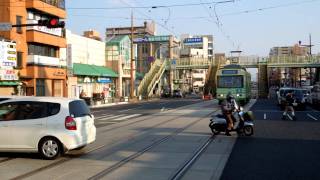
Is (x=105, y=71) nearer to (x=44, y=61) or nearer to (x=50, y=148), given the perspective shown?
(x=44, y=61)

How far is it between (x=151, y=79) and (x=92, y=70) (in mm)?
21909

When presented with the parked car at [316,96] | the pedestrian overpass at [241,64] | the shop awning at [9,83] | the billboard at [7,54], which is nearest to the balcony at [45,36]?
the shop awning at [9,83]

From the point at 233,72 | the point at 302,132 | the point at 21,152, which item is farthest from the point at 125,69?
the point at 21,152

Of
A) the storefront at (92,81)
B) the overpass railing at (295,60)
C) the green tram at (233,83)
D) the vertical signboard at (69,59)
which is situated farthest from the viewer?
the overpass railing at (295,60)

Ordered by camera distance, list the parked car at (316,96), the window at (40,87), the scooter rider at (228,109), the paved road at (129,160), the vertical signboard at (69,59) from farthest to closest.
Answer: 1. the vertical signboard at (69,59)
2. the window at (40,87)
3. the parked car at (316,96)
4. the scooter rider at (228,109)
5. the paved road at (129,160)

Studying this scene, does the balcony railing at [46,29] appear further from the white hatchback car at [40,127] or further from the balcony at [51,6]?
the white hatchback car at [40,127]

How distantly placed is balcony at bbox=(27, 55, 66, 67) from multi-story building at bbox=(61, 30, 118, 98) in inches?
55.7

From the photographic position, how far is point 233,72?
4219 cm

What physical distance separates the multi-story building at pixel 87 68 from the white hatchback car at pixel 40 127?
42.8 meters

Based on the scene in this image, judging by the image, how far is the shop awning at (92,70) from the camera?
192ft

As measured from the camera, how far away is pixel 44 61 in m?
50.1

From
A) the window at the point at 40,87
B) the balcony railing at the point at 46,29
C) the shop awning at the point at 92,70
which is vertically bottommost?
the window at the point at 40,87

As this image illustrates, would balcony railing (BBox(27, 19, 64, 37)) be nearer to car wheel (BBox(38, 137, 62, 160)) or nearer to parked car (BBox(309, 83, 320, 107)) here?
parked car (BBox(309, 83, 320, 107))

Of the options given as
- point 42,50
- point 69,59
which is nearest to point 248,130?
point 42,50
